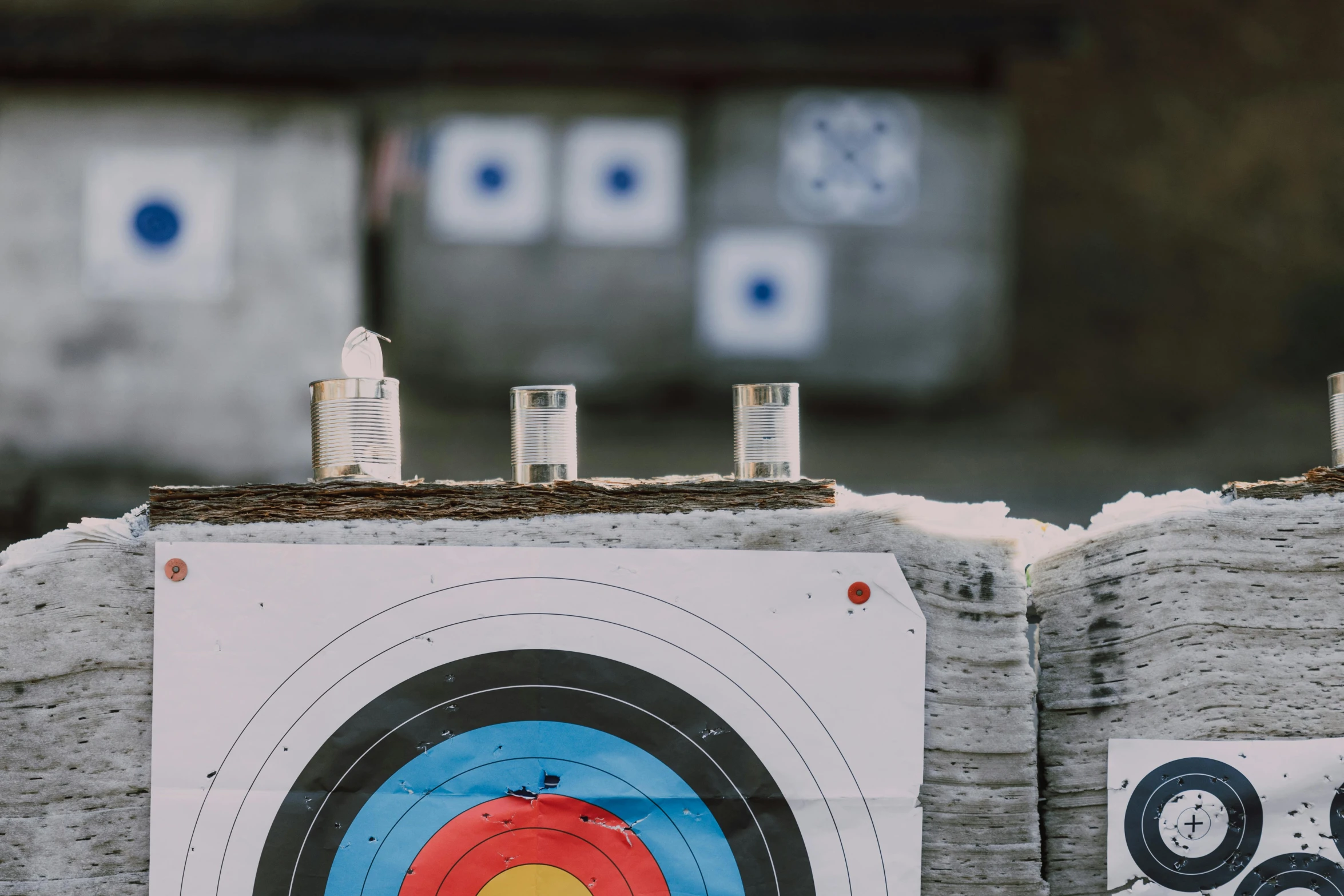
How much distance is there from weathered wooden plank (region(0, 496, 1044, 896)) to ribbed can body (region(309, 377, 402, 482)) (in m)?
0.10

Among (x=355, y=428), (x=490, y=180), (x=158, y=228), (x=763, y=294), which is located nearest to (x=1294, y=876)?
(x=355, y=428)

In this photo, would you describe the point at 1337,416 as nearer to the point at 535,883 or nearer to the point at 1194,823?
the point at 1194,823

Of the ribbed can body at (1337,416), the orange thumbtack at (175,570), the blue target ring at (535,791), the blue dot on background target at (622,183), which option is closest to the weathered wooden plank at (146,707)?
the orange thumbtack at (175,570)

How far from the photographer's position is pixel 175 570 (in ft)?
2.15

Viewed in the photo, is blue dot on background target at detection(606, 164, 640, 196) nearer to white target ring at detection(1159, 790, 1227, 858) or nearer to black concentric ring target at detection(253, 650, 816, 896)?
black concentric ring target at detection(253, 650, 816, 896)

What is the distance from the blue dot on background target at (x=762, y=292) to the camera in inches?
63.6

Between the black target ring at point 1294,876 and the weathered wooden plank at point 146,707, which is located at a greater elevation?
the weathered wooden plank at point 146,707

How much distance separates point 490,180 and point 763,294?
0.52 m

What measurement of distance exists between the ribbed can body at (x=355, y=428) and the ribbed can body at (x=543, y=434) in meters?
0.09

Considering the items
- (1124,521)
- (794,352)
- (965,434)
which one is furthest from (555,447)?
(965,434)

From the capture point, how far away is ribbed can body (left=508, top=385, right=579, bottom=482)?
2.21 ft

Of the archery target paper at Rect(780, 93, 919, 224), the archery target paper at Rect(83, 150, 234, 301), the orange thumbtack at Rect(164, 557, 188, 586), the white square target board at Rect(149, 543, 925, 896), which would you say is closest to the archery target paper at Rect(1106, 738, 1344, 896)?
the white square target board at Rect(149, 543, 925, 896)

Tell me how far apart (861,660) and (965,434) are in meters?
1.04

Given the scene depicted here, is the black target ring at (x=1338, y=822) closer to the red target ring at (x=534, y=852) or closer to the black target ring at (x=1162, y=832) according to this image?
the black target ring at (x=1162, y=832)
